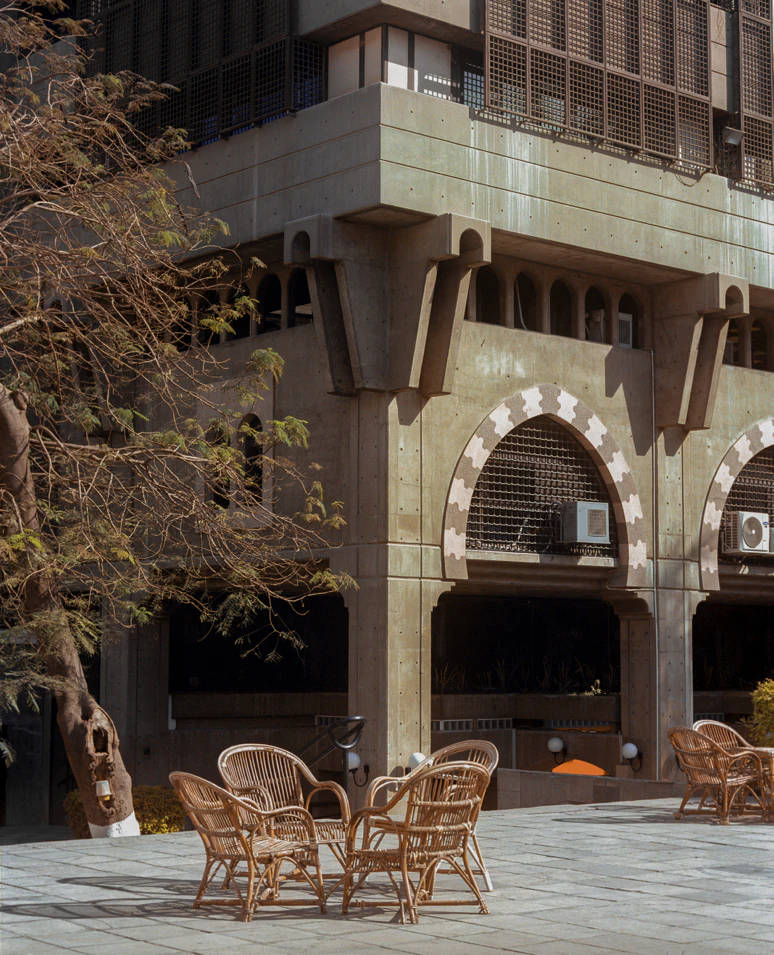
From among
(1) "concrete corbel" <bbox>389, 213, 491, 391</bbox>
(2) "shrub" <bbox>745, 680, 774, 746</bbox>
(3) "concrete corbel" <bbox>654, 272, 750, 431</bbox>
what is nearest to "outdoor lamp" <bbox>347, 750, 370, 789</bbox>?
(1) "concrete corbel" <bbox>389, 213, 491, 391</bbox>

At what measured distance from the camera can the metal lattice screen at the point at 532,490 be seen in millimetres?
21031

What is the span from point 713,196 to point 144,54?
959cm

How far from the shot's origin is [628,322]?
2333 cm

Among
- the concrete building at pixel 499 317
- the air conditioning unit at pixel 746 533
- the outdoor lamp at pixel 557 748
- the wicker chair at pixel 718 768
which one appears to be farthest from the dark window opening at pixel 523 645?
the wicker chair at pixel 718 768

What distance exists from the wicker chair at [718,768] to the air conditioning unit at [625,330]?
1008 centimetres

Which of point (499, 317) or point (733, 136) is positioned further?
point (733, 136)

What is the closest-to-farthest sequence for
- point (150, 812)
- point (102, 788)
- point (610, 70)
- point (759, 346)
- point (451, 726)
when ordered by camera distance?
point (102, 788), point (150, 812), point (610, 70), point (451, 726), point (759, 346)

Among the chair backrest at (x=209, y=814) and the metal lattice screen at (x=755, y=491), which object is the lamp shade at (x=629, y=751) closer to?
the metal lattice screen at (x=755, y=491)

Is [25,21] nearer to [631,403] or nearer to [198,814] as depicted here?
[198,814]

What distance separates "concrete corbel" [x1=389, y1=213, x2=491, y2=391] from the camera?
19.2 m

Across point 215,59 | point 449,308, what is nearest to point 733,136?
point 449,308

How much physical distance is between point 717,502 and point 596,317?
3.83 meters

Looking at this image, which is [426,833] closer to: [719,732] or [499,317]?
[719,732]

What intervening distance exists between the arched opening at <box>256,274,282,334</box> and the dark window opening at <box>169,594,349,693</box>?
621 cm
